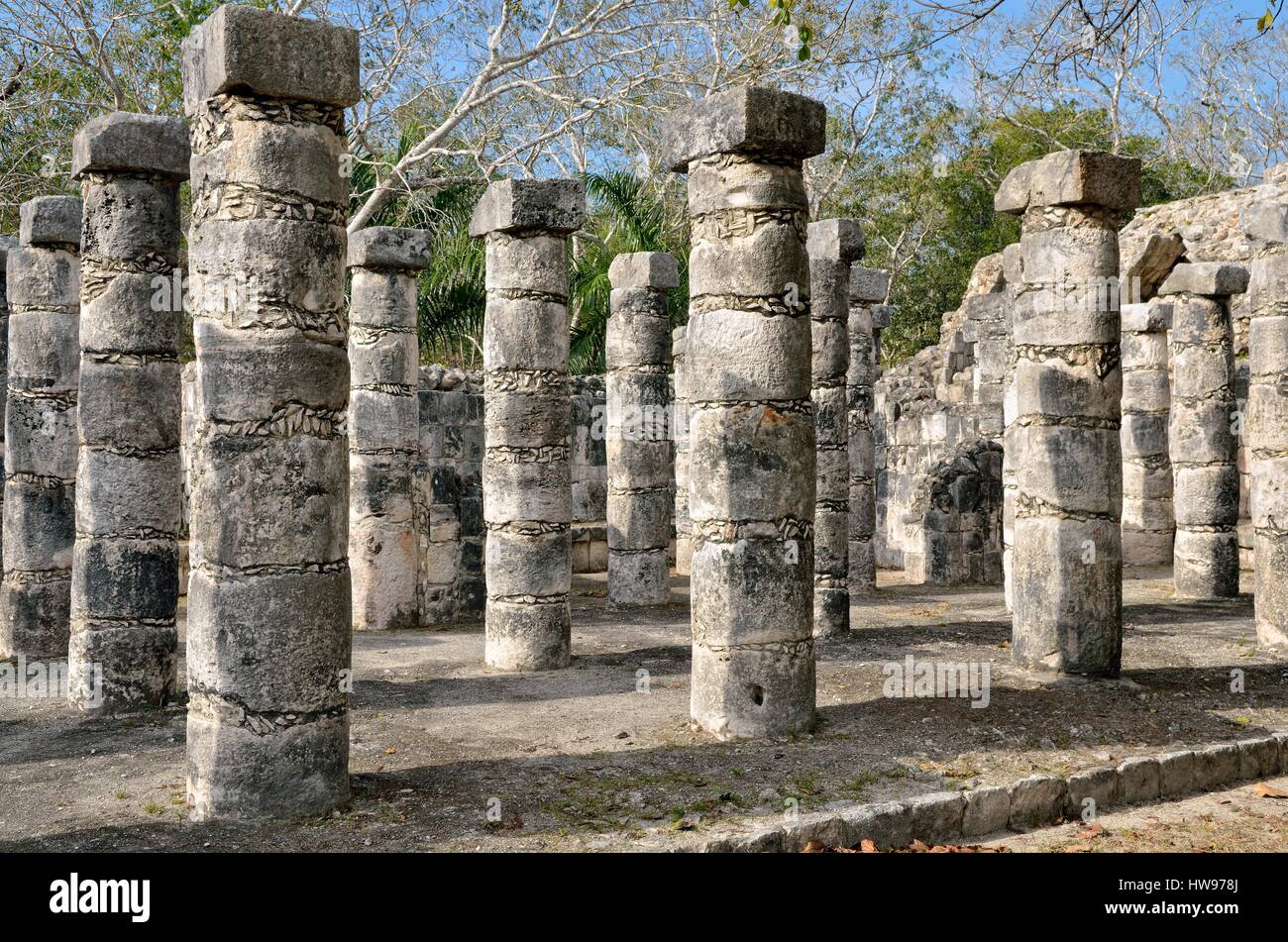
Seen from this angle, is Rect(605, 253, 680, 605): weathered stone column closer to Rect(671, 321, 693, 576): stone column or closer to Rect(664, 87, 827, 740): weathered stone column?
Rect(671, 321, 693, 576): stone column

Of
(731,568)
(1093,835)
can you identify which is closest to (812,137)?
(731,568)

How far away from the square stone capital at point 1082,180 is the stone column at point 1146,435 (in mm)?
7526

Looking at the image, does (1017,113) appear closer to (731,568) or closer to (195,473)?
(731,568)

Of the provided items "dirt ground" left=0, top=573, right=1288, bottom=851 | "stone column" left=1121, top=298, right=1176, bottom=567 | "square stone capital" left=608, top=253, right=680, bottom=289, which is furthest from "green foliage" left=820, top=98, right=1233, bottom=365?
"dirt ground" left=0, top=573, right=1288, bottom=851

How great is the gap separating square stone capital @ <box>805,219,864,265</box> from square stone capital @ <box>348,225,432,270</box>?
3.91 m

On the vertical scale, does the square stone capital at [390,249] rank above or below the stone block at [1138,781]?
above

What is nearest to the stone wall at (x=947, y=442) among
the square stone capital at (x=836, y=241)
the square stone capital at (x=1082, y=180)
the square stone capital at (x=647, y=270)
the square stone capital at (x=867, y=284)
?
the square stone capital at (x=867, y=284)

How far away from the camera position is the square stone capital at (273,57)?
6238 millimetres

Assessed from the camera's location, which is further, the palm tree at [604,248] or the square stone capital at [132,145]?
the palm tree at [604,248]

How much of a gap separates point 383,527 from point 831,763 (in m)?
6.70

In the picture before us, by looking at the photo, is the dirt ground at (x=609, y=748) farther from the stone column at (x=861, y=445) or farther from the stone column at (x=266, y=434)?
the stone column at (x=861, y=445)

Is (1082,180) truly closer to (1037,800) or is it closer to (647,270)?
(1037,800)

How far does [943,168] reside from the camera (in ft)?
106

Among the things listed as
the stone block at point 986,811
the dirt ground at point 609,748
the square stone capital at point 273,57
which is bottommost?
the stone block at point 986,811
